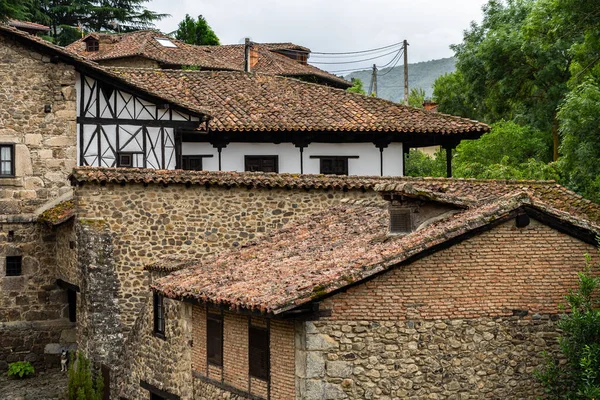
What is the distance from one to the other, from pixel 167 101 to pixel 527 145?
17495 millimetres

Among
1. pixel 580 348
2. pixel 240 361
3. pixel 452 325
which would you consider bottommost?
pixel 240 361

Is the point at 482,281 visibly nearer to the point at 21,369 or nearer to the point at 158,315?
the point at 158,315

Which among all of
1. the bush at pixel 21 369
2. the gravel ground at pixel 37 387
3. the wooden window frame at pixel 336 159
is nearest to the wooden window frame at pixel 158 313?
the gravel ground at pixel 37 387

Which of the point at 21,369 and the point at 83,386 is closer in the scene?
the point at 83,386

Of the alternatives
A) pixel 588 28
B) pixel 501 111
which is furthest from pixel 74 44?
pixel 588 28

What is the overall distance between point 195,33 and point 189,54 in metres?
15.0

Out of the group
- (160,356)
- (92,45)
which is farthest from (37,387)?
(92,45)

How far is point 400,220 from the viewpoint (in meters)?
17.0

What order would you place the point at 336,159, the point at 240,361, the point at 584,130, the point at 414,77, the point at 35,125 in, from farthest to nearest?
the point at 414,77 → the point at 336,159 → the point at 35,125 → the point at 584,130 → the point at 240,361

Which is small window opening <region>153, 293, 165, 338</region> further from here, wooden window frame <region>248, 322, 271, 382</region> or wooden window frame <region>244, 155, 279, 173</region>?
wooden window frame <region>244, 155, 279, 173</region>

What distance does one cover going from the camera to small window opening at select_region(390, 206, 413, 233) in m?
16.8

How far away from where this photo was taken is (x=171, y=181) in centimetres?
2223

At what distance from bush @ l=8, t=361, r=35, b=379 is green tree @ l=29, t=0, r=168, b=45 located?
37.5 meters

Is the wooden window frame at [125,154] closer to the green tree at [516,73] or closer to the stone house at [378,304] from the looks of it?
the stone house at [378,304]
